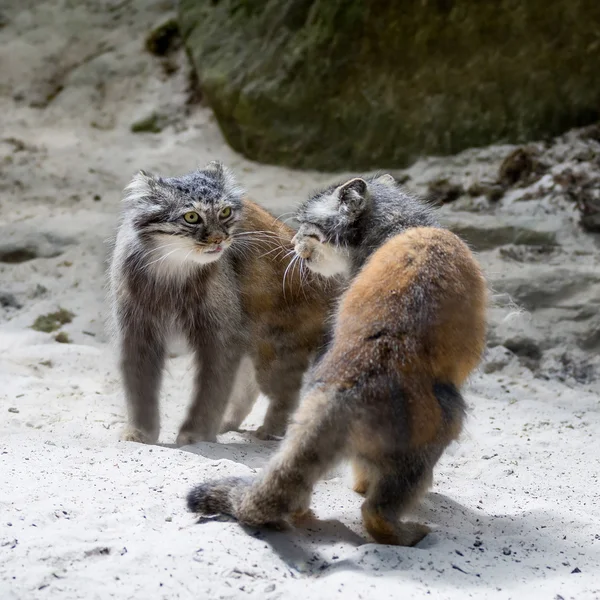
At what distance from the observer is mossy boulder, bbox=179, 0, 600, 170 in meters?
8.05

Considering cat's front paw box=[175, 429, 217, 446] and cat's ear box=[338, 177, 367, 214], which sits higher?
cat's ear box=[338, 177, 367, 214]

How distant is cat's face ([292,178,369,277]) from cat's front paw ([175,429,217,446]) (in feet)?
4.01

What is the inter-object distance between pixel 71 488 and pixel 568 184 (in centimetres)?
518

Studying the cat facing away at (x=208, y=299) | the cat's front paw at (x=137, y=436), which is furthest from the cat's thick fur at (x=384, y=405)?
the cat's front paw at (x=137, y=436)

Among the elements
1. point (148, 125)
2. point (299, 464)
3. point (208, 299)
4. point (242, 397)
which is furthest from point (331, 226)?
point (148, 125)

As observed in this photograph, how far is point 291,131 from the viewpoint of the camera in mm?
8633

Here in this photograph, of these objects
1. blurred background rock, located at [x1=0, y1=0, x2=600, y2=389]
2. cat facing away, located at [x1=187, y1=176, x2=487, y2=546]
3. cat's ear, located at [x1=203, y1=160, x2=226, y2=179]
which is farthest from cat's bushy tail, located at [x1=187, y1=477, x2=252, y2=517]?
blurred background rock, located at [x1=0, y1=0, x2=600, y2=389]

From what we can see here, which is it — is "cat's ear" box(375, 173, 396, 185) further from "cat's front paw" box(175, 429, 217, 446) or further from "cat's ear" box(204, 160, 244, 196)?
"cat's front paw" box(175, 429, 217, 446)

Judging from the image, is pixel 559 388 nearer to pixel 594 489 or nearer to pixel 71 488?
pixel 594 489

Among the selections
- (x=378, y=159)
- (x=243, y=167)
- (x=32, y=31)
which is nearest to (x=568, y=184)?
(x=378, y=159)

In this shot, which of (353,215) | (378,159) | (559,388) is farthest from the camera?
(378,159)

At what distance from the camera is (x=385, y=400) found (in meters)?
3.56

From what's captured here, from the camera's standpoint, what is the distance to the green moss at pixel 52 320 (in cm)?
696

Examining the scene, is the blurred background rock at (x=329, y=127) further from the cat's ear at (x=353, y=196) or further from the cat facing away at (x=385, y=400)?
the cat facing away at (x=385, y=400)
